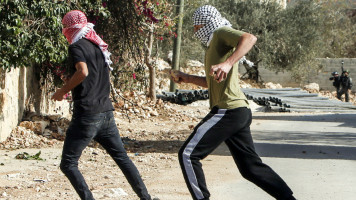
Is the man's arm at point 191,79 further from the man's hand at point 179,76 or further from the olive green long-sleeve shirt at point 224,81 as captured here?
the olive green long-sleeve shirt at point 224,81

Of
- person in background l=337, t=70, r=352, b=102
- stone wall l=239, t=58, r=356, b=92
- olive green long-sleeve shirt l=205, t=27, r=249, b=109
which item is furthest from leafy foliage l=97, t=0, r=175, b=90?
stone wall l=239, t=58, r=356, b=92

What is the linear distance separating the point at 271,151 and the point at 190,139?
616cm

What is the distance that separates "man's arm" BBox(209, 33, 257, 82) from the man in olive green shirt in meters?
0.09

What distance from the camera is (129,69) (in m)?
14.6

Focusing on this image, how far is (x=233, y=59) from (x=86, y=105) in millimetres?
1355

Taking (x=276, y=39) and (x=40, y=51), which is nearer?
(x=40, y=51)

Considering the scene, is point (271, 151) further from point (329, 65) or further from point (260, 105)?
point (329, 65)

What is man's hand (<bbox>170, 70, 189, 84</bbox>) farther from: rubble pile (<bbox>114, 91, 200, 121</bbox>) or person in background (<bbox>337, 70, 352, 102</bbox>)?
person in background (<bbox>337, 70, 352, 102</bbox>)

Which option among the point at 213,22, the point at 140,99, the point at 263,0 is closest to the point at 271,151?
the point at 213,22

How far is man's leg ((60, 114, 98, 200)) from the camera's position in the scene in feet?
16.3

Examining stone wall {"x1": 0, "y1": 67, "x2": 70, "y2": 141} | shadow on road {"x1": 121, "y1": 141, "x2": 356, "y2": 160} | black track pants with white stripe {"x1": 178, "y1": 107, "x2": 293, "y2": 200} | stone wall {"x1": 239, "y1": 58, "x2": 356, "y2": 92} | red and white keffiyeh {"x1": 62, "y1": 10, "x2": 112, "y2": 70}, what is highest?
red and white keffiyeh {"x1": 62, "y1": 10, "x2": 112, "y2": 70}

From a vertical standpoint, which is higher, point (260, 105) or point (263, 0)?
point (263, 0)

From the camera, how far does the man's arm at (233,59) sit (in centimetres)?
427

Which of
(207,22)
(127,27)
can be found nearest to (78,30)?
(207,22)
